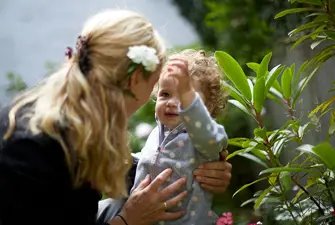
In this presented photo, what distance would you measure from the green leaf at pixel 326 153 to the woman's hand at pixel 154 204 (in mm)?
380

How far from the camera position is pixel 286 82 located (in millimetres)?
1904

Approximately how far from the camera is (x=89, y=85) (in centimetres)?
138

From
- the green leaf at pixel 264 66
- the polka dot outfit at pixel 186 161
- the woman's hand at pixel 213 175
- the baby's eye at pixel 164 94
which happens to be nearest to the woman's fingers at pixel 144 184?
the polka dot outfit at pixel 186 161

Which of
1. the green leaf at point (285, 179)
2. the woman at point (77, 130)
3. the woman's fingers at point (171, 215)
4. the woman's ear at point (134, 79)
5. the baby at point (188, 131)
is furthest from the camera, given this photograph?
the green leaf at point (285, 179)

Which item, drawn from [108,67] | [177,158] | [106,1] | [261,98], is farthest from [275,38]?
[108,67]

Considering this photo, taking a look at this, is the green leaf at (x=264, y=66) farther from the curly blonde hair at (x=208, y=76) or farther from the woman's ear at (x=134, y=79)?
the woman's ear at (x=134, y=79)

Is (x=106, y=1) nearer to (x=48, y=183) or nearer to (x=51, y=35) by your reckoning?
(x=51, y=35)

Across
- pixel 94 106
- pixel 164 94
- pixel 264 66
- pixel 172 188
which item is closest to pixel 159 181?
pixel 172 188

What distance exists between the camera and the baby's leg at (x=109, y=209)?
5.78 feet

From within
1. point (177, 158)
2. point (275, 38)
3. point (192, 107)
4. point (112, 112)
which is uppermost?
point (112, 112)

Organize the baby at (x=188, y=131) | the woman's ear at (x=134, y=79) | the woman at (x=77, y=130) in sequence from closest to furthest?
the woman at (x=77, y=130), the woman's ear at (x=134, y=79), the baby at (x=188, y=131)

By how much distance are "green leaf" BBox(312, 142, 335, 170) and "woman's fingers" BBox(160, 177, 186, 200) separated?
0.38 meters

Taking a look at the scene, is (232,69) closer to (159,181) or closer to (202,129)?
(202,129)

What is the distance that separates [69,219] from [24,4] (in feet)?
5.58
